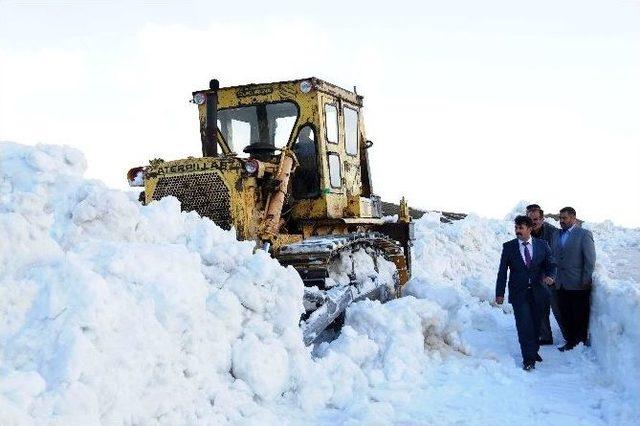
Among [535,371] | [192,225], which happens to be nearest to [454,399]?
[535,371]

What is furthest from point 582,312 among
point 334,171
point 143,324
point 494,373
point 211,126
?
point 143,324

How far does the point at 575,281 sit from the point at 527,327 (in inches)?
41.2

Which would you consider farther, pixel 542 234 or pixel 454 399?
pixel 542 234

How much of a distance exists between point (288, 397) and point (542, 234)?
14.8ft

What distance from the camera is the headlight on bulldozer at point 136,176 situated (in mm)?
8523

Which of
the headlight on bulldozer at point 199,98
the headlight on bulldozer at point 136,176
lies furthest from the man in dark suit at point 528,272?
the headlight on bulldozer at point 199,98

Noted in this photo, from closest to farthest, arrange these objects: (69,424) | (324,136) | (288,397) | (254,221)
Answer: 1. (69,424)
2. (288,397)
3. (254,221)
4. (324,136)

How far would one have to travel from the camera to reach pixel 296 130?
8.97 meters

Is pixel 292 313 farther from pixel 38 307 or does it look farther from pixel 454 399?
pixel 38 307

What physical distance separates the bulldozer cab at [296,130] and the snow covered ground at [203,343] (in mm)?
2411

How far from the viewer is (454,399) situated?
5.61m

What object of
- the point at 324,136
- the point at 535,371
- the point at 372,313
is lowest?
the point at 535,371

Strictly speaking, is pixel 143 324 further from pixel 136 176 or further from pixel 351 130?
pixel 351 130

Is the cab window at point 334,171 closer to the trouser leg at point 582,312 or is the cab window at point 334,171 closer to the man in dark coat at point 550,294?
the man in dark coat at point 550,294
